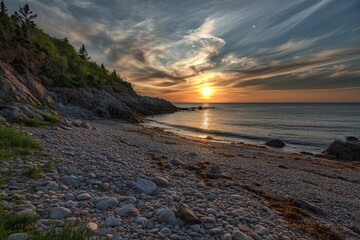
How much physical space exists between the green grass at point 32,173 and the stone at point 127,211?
10.2 ft

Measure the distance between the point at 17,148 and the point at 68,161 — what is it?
1.99 meters

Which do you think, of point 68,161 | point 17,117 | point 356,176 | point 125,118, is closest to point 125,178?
point 68,161

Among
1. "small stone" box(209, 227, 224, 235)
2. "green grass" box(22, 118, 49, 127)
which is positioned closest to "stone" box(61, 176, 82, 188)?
"small stone" box(209, 227, 224, 235)

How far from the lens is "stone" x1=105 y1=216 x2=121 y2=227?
504cm

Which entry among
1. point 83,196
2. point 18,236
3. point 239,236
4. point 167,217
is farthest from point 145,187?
point 18,236

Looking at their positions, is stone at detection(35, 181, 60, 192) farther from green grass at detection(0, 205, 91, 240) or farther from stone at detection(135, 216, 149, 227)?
stone at detection(135, 216, 149, 227)

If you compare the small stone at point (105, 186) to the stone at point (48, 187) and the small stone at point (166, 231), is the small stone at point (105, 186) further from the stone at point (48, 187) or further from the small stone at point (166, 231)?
the small stone at point (166, 231)

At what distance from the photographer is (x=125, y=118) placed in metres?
48.9

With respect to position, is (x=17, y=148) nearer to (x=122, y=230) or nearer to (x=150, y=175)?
(x=150, y=175)

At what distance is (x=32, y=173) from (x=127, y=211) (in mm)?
3508

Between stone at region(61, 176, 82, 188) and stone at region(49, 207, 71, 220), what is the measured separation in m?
2.03

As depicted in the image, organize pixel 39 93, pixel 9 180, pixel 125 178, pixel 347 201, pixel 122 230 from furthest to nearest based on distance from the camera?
pixel 39 93
pixel 347 201
pixel 125 178
pixel 9 180
pixel 122 230

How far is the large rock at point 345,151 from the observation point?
91.7ft

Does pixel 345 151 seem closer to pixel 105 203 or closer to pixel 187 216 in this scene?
pixel 187 216
